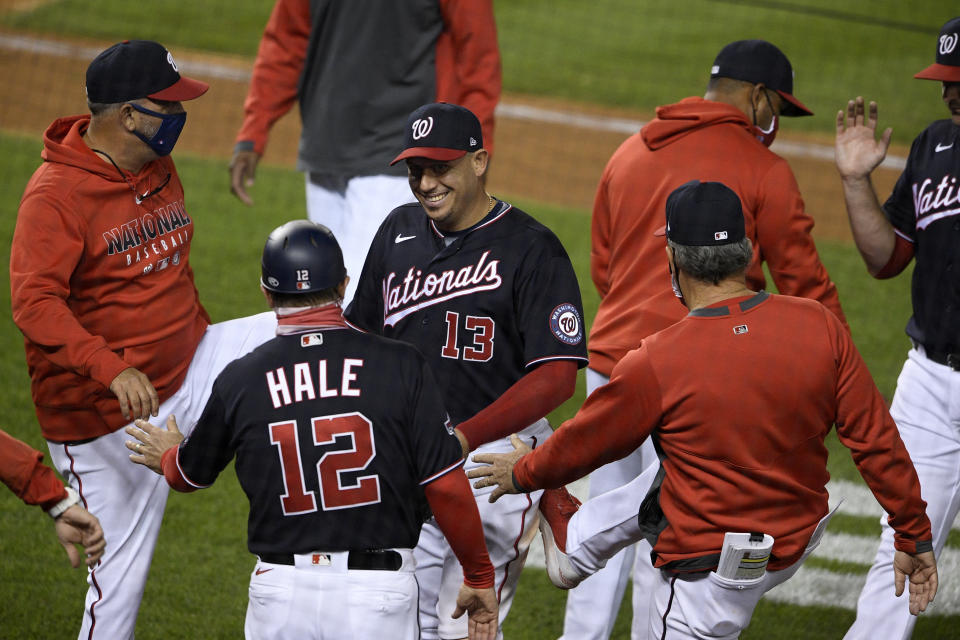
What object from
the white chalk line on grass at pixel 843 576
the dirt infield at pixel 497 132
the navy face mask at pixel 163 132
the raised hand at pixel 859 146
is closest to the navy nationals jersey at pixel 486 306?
the navy face mask at pixel 163 132

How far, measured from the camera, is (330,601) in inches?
112

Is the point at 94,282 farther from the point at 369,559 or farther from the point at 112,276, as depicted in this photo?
the point at 369,559

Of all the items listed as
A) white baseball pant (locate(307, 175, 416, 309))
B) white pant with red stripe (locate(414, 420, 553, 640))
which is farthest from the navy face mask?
white pant with red stripe (locate(414, 420, 553, 640))

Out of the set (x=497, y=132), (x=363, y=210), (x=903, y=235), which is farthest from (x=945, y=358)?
(x=497, y=132)

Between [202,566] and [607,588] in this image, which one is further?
[202,566]

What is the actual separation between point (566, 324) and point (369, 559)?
906 mm

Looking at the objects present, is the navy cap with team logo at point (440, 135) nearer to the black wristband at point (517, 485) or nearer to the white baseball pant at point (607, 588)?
the black wristband at point (517, 485)

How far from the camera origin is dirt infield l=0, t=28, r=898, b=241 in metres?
10.6

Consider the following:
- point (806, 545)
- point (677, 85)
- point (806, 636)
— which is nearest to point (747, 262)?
point (806, 545)

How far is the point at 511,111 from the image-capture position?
1281cm

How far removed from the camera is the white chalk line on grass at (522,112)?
11.9 metres

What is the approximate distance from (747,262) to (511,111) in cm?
1009

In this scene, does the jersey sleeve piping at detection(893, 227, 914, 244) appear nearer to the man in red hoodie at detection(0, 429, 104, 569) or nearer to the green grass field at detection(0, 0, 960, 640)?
the green grass field at detection(0, 0, 960, 640)

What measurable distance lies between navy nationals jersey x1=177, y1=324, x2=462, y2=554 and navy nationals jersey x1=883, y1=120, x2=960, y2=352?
199cm
